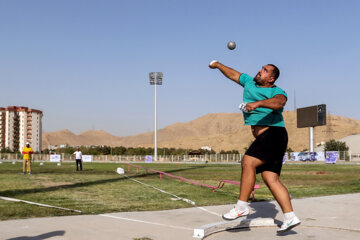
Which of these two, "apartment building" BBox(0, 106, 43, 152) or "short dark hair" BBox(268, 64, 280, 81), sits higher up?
"apartment building" BBox(0, 106, 43, 152)

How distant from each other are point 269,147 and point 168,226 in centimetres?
179

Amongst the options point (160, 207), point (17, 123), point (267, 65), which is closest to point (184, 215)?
point (160, 207)

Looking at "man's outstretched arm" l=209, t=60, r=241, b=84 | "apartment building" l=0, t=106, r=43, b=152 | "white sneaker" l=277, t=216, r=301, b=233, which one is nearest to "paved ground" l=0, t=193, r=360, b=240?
"white sneaker" l=277, t=216, r=301, b=233

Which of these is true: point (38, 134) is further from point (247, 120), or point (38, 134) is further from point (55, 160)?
point (247, 120)

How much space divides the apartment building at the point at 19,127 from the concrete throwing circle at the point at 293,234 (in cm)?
17324

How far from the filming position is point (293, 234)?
5051mm

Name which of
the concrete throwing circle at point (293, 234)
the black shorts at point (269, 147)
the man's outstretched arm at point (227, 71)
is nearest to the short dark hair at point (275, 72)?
the man's outstretched arm at point (227, 71)

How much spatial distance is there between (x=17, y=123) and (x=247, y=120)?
179 metres

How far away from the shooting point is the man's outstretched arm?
17.8ft

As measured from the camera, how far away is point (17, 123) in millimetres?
170625

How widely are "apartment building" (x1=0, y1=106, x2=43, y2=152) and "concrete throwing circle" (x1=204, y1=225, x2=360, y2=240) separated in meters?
173

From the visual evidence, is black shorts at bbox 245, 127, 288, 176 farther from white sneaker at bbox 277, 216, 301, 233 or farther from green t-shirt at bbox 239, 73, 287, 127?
white sneaker at bbox 277, 216, 301, 233

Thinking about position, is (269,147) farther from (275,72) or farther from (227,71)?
(227,71)

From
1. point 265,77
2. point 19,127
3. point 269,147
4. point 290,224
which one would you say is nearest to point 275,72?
point 265,77
